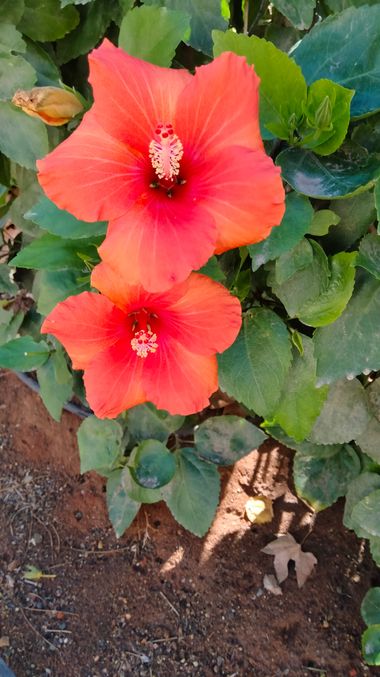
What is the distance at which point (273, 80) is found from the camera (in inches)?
32.6

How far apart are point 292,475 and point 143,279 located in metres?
1.13

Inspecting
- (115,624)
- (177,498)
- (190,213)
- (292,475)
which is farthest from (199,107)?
(115,624)

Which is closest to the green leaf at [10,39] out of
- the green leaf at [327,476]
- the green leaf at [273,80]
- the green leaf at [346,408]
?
the green leaf at [273,80]

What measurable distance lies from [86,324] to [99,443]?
0.61 meters

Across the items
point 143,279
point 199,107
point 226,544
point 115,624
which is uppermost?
point 199,107

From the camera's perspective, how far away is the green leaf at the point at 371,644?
1391mm

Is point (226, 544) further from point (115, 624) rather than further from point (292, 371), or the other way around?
point (292, 371)

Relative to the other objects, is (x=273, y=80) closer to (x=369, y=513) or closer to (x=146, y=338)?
(x=146, y=338)

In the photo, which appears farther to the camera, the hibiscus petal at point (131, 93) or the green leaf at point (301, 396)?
the green leaf at point (301, 396)

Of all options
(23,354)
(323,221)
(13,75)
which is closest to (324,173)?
(323,221)

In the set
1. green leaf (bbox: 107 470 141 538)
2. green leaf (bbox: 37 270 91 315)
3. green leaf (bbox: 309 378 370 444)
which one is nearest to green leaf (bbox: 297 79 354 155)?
green leaf (bbox: 37 270 91 315)

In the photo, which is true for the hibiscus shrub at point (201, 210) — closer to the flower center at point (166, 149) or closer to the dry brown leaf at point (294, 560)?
the flower center at point (166, 149)

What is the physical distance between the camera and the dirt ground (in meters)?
1.55

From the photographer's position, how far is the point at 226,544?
1.67 meters
